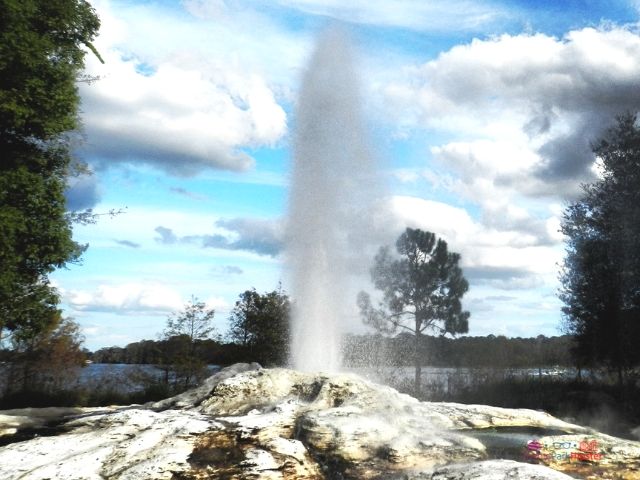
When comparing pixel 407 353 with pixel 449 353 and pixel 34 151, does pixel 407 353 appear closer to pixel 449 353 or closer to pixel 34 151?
pixel 449 353

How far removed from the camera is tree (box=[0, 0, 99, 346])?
17.4 m

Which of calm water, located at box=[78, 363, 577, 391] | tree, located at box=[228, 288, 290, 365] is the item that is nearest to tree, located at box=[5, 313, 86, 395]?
calm water, located at box=[78, 363, 577, 391]

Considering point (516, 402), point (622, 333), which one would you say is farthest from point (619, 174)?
point (516, 402)

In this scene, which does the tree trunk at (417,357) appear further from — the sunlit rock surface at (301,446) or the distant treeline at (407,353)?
the sunlit rock surface at (301,446)

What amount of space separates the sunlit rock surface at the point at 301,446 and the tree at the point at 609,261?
14696 millimetres

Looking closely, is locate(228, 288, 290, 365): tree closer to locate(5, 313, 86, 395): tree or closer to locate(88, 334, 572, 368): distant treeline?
locate(88, 334, 572, 368): distant treeline

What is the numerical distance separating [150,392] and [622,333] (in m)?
20.4

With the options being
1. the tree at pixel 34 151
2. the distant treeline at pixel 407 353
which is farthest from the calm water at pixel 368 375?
the tree at pixel 34 151

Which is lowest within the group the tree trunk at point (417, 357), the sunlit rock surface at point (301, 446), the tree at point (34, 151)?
the sunlit rock surface at point (301, 446)

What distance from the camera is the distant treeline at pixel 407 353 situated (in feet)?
100

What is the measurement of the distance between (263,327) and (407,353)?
349 inches

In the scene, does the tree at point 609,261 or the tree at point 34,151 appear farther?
the tree at point 609,261

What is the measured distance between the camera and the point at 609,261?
87.9ft

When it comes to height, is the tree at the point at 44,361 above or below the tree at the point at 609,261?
below
